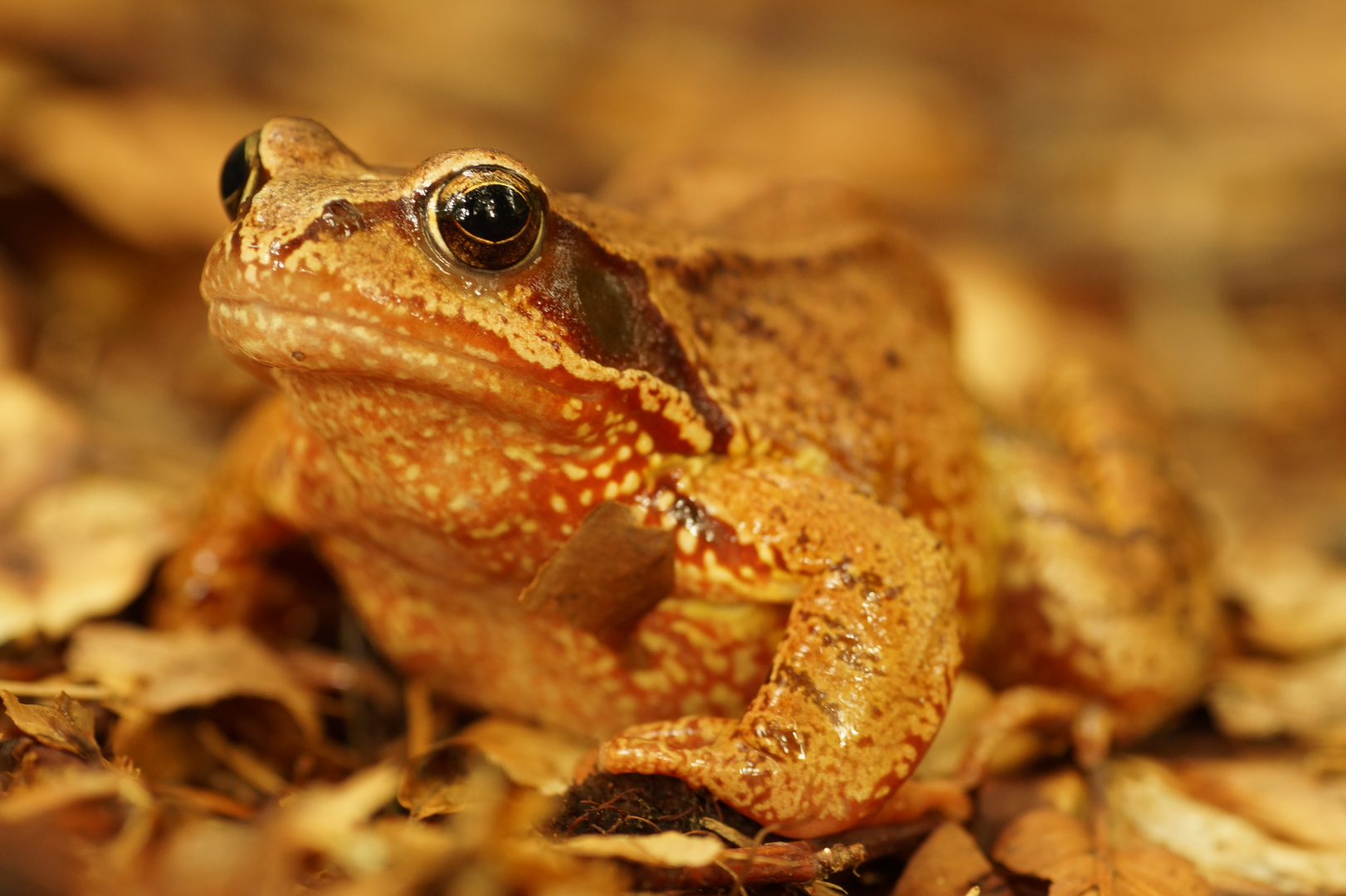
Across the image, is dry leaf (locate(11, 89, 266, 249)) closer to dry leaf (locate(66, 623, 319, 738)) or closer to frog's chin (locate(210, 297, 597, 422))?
dry leaf (locate(66, 623, 319, 738))

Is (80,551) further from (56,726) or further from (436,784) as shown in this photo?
(436,784)

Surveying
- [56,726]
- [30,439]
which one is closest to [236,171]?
[56,726]

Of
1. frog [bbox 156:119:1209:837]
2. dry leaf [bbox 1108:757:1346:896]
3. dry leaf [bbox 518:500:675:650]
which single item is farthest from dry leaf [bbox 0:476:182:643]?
dry leaf [bbox 1108:757:1346:896]

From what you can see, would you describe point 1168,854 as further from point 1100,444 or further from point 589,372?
point 589,372

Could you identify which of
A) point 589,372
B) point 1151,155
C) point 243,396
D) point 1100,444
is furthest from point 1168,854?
point 1151,155

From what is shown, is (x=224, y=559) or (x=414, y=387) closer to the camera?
(x=414, y=387)

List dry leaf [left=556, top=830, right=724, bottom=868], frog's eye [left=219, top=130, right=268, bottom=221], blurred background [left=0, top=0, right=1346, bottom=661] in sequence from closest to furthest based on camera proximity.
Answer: dry leaf [left=556, top=830, right=724, bottom=868] < frog's eye [left=219, top=130, right=268, bottom=221] < blurred background [left=0, top=0, right=1346, bottom=661]
